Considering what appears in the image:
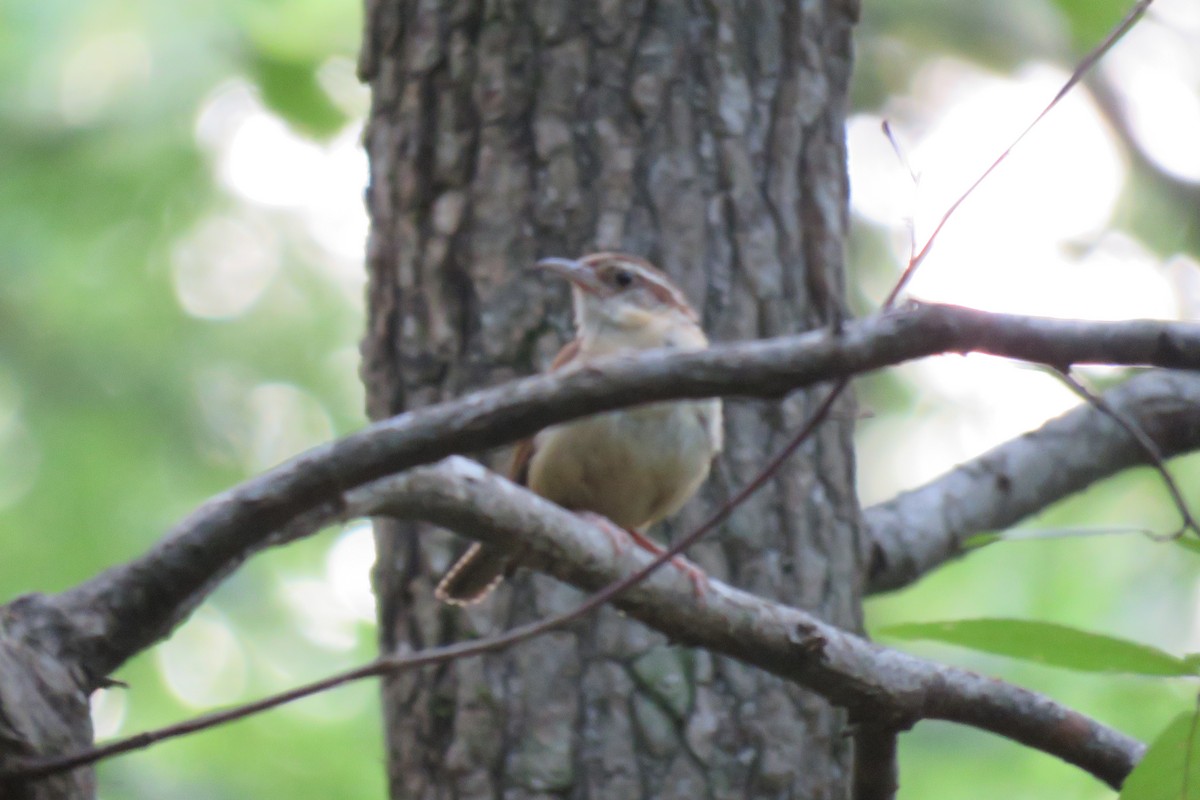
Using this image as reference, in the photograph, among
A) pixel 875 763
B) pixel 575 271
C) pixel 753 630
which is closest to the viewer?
pixel 753 630

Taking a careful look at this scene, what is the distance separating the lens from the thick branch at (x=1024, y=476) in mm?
4238

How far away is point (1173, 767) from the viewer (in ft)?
7.09

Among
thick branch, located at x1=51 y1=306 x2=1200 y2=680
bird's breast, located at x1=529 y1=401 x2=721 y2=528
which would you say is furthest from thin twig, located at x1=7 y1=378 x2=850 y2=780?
bird's breast, located at x1=529 y1=401 x2=721 y2=528

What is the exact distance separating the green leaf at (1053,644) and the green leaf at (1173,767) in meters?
0.10

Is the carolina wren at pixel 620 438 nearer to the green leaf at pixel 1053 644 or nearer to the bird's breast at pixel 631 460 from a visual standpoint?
the bird's breast at pixel 631 460

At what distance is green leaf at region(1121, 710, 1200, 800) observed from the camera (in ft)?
7.01

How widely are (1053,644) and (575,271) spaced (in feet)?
6.44

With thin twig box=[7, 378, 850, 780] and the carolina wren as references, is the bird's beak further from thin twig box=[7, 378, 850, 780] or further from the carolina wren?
thin twig box=[7, 378, 850, 780]

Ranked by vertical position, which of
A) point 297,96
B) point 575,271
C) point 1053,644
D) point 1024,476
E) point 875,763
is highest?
point 297,96

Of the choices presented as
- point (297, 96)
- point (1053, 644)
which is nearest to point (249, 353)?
point (297, 96)

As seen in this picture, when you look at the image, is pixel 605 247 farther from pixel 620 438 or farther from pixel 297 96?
pixel 297 96

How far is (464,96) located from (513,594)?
149 cm

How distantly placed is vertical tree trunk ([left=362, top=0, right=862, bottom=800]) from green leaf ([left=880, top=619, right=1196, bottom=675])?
1.25 meters

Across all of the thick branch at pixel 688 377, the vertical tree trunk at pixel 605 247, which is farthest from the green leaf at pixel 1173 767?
the vertical tree trunk at pixel 605 247
